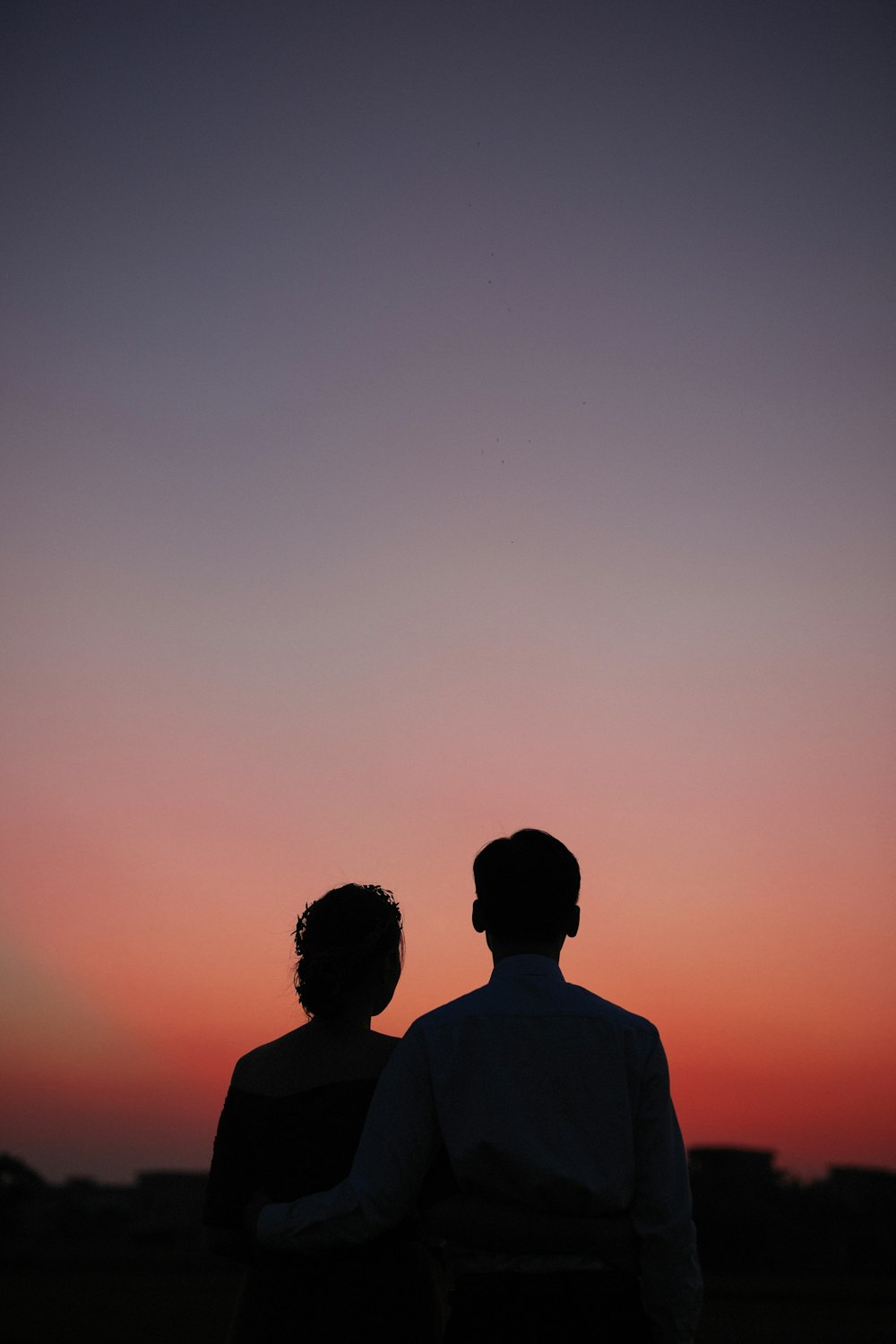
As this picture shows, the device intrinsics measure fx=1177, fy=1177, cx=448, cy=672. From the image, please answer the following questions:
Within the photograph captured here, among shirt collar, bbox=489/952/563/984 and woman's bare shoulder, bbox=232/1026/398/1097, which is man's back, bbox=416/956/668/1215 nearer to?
shirt collar, bbox=489/952/563/984

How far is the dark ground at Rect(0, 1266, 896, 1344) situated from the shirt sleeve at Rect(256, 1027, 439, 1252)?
46.5 m

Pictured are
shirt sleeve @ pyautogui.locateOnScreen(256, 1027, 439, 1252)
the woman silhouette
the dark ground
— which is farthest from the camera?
the dark ground

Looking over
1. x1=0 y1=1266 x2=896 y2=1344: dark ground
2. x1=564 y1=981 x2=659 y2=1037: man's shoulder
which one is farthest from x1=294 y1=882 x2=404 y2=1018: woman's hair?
x1=0 y1=1266 x2=896 y2=1344: dark ground

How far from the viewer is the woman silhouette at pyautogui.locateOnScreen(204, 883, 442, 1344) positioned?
3.76 metres

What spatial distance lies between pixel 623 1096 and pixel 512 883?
23.6 inches

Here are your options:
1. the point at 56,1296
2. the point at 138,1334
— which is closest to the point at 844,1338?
the point at 138,1334

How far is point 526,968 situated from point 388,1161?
0.62 metres

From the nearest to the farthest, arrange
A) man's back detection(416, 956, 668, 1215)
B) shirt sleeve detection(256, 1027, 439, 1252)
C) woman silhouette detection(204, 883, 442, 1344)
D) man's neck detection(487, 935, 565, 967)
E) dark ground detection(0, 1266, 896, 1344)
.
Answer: man's back detection(416, 956, 668, 1215), shirt sleeve detection(256, 1027, 439, 1252), man's neck detection(487, 935, 565, 967), woman silhouette detection(204, 883, 442, 1344), dark ground detection(0, 1266, 896, 1344)

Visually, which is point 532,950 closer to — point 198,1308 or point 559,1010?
point 559,1010

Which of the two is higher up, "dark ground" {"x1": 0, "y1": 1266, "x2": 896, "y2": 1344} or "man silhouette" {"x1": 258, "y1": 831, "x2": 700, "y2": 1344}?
"man silhouette" {"x1": 258, "y1": 831, "x2": 700, "y2": 1344}

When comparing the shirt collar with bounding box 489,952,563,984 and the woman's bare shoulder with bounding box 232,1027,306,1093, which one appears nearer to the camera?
the shirt collar with bounding box 489,952,563,984

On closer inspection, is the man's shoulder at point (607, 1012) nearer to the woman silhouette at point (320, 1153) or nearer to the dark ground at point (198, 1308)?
the woman silhouette at point (320, 1153)

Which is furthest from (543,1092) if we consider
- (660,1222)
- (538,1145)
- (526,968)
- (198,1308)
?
(198,1308)

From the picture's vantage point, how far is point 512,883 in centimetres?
315
